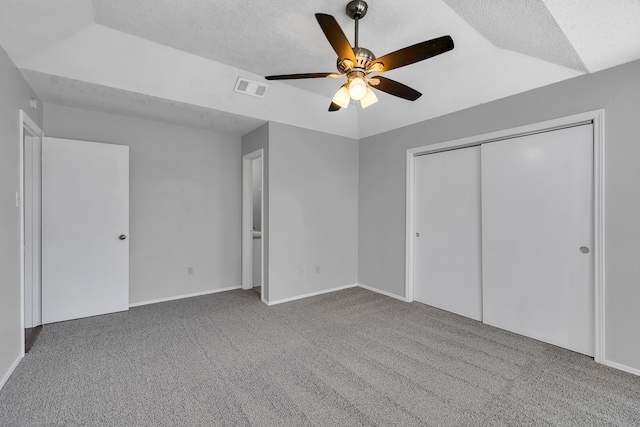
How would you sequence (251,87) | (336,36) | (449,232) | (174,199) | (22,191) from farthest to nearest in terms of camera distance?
(174,199), (449,232), (251,87), (22,191), (336,36)

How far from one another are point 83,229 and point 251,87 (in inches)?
98.2

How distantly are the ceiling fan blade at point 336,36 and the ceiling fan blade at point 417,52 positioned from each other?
0.64ft

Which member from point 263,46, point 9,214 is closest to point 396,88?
point 263,46

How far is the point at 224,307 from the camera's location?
12.1 feet

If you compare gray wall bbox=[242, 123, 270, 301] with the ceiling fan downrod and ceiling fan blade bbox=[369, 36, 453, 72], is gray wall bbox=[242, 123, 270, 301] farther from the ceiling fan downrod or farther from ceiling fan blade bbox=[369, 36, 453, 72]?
ceiling fan blade bbox=[369, 36, 453, 72]

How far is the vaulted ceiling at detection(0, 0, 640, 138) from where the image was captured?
6.84 feet

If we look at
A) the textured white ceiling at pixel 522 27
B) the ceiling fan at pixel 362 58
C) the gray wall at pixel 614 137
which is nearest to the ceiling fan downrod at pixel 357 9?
the ceiling fan at pixel 362 58

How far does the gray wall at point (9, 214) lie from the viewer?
2.11 meters

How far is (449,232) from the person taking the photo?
11.7 feet

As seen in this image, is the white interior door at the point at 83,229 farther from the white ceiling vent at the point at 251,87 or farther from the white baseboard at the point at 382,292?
the white baseboard at the point at 382,292

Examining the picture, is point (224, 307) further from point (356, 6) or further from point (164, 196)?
point (356, 6)

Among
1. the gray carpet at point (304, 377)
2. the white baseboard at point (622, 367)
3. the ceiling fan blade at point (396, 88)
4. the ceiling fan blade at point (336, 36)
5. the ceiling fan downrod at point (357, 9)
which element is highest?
the ceiling fan downrod at point (357, 9)

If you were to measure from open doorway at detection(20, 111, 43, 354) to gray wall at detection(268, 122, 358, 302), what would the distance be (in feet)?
7.95

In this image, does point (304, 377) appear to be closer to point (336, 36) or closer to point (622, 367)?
point (336, 36)
